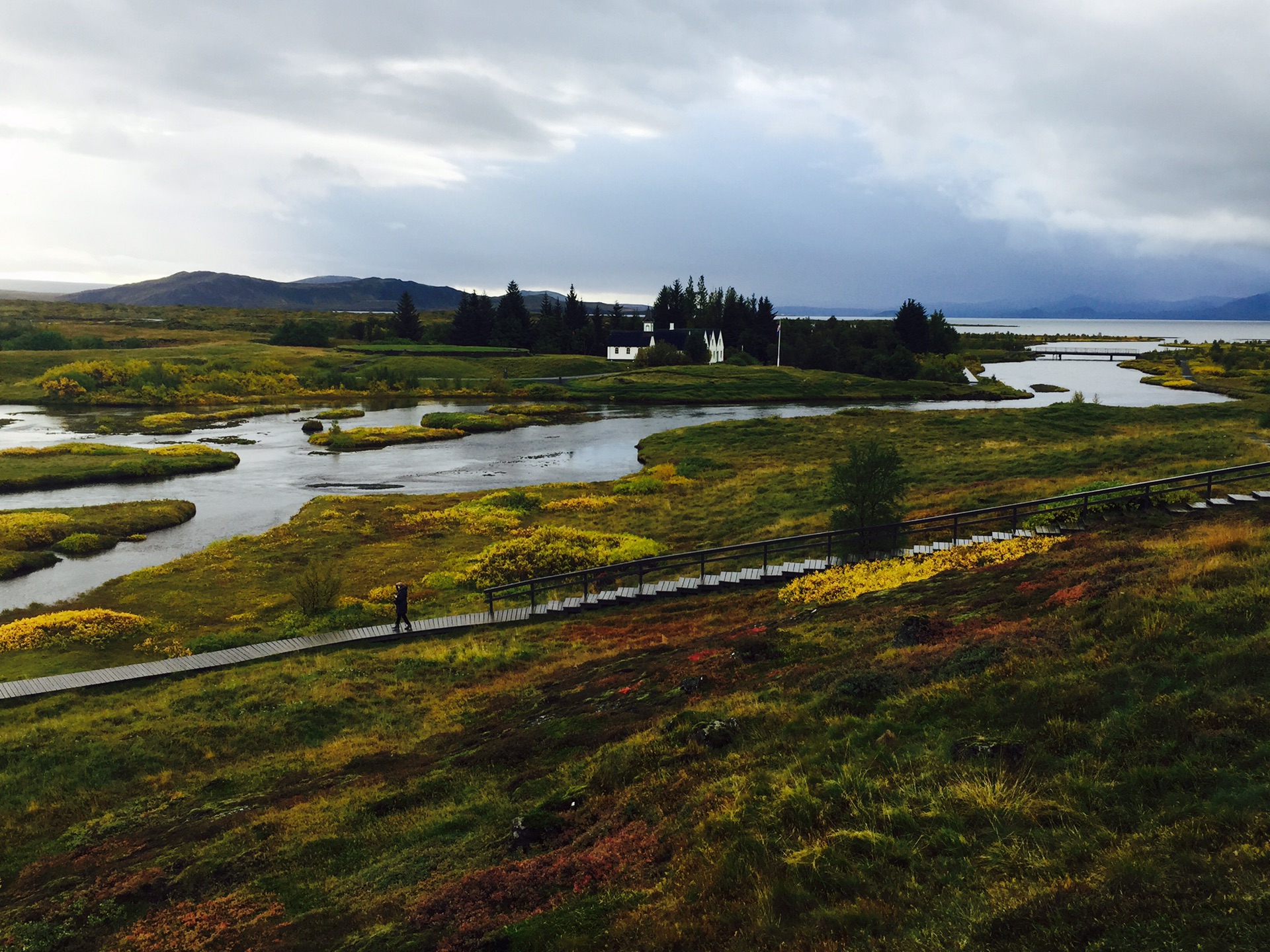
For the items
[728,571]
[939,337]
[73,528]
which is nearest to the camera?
[728,571]

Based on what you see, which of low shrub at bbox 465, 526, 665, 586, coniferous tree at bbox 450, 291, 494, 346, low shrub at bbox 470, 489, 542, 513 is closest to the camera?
low shrub at bbox 465, 526, 665, 586

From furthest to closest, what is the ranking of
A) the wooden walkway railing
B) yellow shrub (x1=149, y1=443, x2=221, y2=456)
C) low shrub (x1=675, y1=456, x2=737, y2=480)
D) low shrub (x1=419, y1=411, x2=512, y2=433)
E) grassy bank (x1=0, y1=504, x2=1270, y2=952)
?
1. low shrub (x1=419, y1=411, x2=512, y2=433)
2. yellow shrub (x1=149, y1=443, x2=221, y2=456)
3. low shrub (x1=675, y1=456, x2=737, y2=480)
4. the wooden walkway railing
5. grassy bank (x1=0, y1=504, x2=1270, y2=952)

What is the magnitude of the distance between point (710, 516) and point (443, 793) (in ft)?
90.6

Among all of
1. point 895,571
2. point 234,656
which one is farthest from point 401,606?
point 895,571

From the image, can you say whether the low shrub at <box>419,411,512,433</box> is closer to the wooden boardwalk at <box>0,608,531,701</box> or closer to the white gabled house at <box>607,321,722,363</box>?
the wooden boardwalk at <box>0,608,531,701</box>

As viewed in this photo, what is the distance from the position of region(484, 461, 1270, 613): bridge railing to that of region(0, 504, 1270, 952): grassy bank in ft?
18.6

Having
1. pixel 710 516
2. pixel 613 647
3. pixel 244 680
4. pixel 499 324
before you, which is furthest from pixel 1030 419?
pixel 499 324

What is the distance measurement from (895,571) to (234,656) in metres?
18.9

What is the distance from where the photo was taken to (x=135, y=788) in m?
15.0

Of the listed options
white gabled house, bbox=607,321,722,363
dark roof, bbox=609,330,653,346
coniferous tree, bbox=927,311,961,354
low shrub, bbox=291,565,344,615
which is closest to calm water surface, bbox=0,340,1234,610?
low shrub, bbox=291,565,344,615

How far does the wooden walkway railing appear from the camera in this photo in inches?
852

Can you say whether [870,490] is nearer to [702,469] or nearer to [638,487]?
[638,487]

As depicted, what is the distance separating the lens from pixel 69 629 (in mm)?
24859

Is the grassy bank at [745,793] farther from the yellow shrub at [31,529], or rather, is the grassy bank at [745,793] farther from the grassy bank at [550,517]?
the yellow shrub at [31,529]
